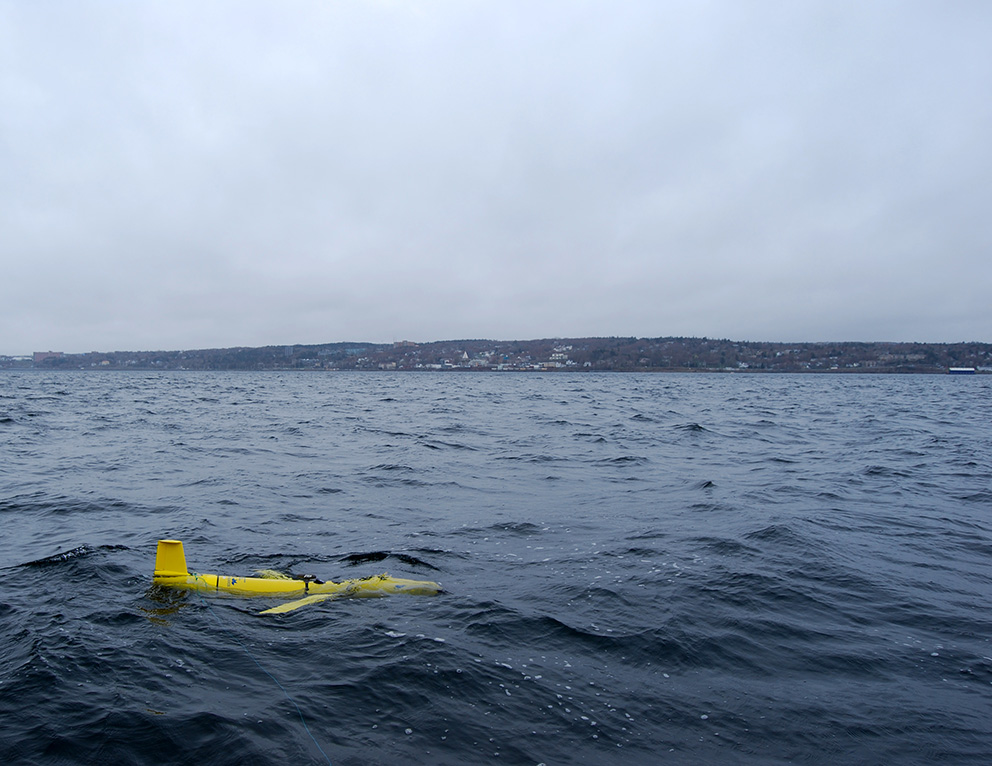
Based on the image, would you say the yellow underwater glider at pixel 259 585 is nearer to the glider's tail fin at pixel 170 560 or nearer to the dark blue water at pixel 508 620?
the glider's tail fin at pixel 170 560

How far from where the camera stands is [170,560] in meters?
8.59

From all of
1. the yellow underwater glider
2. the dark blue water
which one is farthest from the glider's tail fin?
the dark blue water

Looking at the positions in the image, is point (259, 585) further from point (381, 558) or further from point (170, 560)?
point (381, 558)

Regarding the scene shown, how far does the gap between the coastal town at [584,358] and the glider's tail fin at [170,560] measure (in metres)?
149

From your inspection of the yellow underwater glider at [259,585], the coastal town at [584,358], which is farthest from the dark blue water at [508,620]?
the coastal town at [584,358]

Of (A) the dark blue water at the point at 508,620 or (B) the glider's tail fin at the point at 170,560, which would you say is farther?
(B) the glider's tail fin at the point at 170,560

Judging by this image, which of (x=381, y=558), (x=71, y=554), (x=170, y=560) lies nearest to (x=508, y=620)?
(x=381, y=558)

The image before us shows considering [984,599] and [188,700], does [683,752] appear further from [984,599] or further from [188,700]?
[984,599]

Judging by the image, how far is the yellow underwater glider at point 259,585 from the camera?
27.9 ft

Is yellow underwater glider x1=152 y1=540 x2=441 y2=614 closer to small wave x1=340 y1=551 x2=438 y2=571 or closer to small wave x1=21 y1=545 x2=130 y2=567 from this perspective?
small wave x1=340 y1=551 x2=438 y2=571

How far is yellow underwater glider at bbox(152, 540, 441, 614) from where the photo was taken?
851cm

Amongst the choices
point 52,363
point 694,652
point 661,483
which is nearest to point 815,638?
point 694,652

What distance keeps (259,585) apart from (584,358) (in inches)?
6392

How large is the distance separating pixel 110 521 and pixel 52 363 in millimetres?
187655
